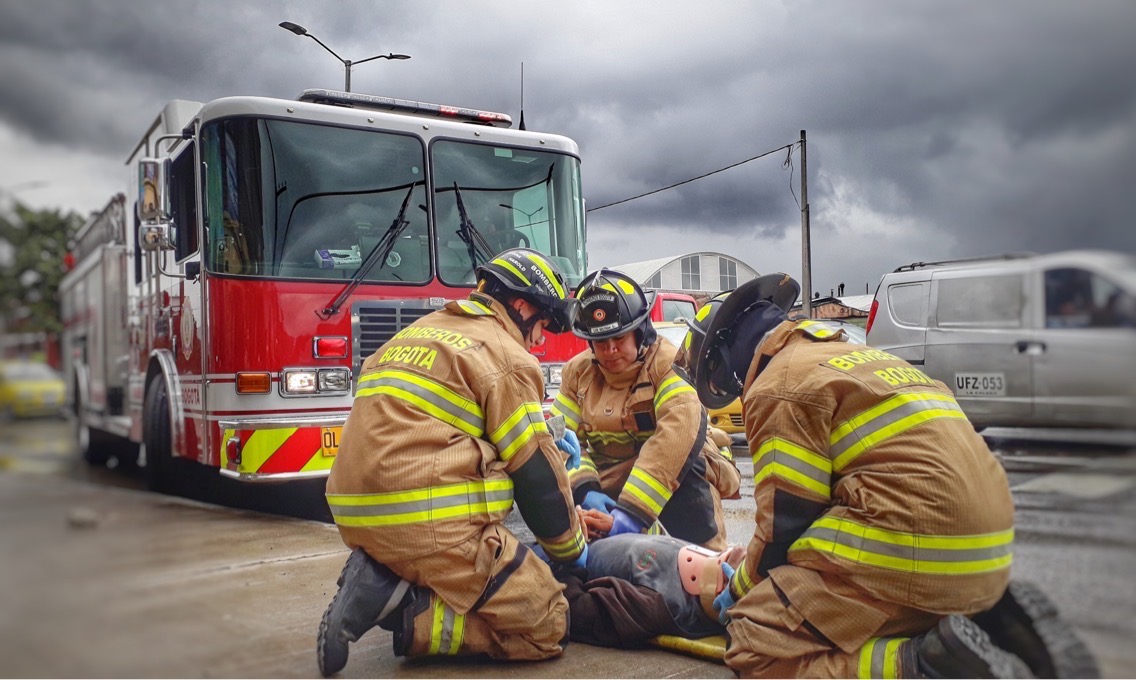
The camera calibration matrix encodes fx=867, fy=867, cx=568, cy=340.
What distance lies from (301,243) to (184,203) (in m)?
0.72

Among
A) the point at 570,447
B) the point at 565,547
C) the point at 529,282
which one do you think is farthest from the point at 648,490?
the point at 529,282

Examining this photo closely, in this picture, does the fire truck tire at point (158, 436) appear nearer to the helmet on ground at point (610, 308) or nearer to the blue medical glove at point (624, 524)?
the helmet on ground at point (610, 308)

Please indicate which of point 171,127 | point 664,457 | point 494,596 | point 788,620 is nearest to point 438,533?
point 494,596

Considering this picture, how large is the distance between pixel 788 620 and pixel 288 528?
3.09 m

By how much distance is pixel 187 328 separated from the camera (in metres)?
4.61

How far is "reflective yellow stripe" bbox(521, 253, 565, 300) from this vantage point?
2999 millimetres

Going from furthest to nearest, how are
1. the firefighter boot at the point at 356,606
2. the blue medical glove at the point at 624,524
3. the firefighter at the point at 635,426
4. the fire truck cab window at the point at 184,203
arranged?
the fire truck cab window at the point at 184,203, the firefighter at the point at 635,426, the blue medical glove at the point at 624,524, the firefighter boot at the point at 356,606

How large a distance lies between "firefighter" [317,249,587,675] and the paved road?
0.49ft

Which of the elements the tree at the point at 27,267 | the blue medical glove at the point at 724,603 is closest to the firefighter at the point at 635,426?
the blue medical glove at the point at 724,603

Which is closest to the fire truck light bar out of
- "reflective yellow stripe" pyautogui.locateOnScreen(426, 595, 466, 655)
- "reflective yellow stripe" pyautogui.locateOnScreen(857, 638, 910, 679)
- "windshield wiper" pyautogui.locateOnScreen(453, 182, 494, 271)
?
"windshield wiper" pyautogui.locateOnScreen(453, 182, 494, 271)

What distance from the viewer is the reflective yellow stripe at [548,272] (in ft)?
9.84

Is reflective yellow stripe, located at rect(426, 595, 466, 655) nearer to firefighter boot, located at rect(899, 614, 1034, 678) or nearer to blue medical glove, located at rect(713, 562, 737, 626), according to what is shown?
blue medical glove, located at rect(713, 562, 737, 626)

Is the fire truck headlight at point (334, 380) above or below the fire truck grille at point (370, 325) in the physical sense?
below

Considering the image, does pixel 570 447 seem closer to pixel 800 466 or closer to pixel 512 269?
pixel 512 269
